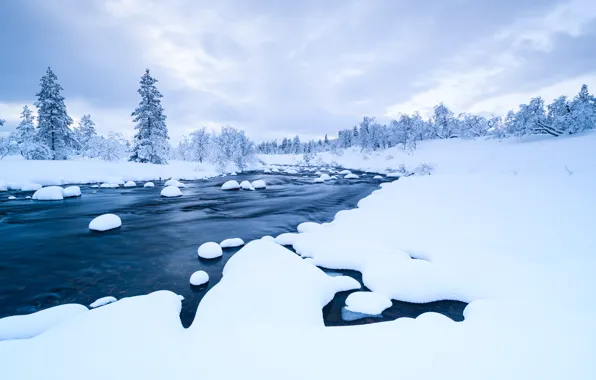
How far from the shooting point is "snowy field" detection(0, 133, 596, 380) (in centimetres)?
254

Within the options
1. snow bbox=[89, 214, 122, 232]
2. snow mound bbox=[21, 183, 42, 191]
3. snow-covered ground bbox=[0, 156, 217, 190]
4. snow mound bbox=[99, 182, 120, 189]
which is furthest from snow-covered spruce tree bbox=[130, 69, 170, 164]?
snow bbox=[89, 214, 122, 232]

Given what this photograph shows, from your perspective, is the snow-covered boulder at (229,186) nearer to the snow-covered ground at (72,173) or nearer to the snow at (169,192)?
the snow at (169,192)

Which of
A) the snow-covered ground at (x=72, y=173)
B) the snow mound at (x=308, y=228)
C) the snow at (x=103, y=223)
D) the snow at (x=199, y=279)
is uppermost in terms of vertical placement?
the snow-covered ground at (x=72, y=173)

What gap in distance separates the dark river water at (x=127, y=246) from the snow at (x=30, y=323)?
Result: 2.72ft

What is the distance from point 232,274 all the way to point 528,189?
11.7 meters

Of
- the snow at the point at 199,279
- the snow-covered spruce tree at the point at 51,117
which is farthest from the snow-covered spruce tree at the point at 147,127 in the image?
the snow at the point at 199,279

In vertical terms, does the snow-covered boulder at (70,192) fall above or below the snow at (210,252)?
above

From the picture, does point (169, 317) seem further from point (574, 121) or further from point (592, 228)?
point (574, 121)

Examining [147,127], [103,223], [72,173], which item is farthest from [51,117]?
[103,223]

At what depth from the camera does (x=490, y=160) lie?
24766mm

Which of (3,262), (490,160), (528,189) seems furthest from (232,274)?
(490,160)

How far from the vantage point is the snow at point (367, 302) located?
4.29 metres

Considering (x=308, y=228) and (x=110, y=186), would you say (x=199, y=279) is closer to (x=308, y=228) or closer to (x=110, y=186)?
(x=308, y=228)

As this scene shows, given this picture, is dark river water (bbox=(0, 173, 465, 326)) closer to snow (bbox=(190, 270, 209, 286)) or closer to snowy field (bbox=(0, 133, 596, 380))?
snow (bbox=(190, 270, 209, 286))
